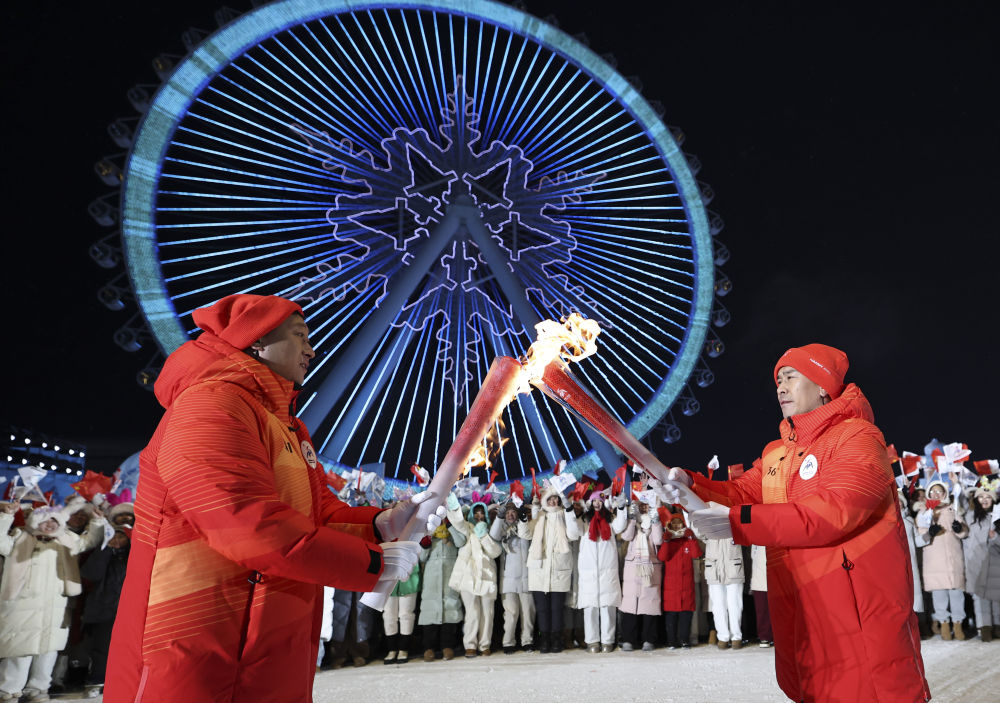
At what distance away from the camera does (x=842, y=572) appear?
2.84 m

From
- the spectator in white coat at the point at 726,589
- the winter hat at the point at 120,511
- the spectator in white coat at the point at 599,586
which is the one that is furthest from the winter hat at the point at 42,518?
the spectator in white coat at the point at 726,589

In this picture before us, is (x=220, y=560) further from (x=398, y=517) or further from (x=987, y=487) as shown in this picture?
(x=987, y=487)

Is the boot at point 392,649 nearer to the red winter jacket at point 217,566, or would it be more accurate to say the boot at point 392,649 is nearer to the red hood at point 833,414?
the red hood at point 833,414

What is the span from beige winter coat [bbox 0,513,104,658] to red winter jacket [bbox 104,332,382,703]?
20.0ft

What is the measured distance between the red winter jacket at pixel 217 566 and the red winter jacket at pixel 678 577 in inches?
309

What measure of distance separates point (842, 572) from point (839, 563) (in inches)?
1.3

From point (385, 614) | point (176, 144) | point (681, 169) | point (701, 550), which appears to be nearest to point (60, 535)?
point (385, 614)

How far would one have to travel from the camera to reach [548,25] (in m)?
13.1

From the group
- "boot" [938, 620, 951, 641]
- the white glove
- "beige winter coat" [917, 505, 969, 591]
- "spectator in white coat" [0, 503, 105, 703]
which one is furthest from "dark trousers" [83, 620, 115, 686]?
"boot" [938, 620, 951, 641]

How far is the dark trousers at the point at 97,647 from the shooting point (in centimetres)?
736

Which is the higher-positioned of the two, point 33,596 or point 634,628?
point 33,596

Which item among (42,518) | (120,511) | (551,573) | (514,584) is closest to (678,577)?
(551,573)

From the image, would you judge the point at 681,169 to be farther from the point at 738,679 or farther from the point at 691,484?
the point at 691,484

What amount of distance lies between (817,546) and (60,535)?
24.0ft
